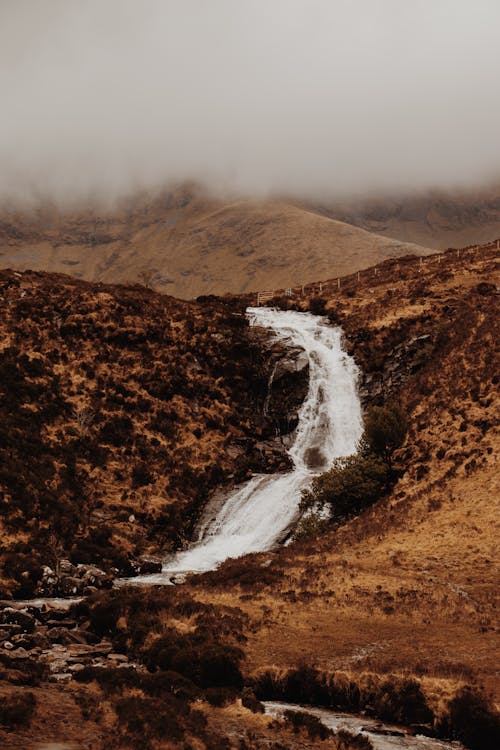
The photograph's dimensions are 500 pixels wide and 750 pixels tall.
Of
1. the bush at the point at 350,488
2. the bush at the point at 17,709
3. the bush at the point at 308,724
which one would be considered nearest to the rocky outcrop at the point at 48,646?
the bush at the point at 17,709

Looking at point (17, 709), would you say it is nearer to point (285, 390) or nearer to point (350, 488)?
→ point (350, 488)

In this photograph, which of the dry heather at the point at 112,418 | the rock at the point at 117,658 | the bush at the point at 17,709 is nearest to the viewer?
the bush at the point at 17,709

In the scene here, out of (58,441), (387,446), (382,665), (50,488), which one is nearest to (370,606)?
(382,665)

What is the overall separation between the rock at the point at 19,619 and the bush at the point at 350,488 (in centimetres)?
2342

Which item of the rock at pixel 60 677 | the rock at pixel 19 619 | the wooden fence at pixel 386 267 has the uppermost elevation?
the wooden fence at pixel 386 267

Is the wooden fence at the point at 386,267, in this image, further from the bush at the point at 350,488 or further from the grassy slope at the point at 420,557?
the bush at the point at 350,488

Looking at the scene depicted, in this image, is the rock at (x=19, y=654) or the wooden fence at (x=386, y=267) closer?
the rock at (x=19, y=654)

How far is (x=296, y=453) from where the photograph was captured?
192 feet

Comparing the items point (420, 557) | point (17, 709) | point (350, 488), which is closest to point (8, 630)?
point (17, 709)

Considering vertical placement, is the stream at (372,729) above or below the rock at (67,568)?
above

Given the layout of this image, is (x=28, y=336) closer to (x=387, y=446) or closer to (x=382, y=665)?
(x=387, y=446)

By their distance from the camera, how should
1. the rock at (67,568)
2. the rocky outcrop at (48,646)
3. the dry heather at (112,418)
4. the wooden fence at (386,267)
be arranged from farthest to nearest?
the wooden fence at (386,267) → the dry heather at (112,418) → the rock at (67,568) → the rocky outcrop at (48,646)

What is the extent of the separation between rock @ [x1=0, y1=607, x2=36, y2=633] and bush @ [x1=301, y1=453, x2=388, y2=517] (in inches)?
922

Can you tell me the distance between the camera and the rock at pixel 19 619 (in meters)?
27.0
